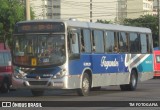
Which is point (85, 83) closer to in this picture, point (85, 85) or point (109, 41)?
point (85, 85)

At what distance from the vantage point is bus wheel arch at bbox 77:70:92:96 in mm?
22239

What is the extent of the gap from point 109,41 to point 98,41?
1.08m

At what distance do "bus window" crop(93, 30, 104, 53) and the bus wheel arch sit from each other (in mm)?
1207

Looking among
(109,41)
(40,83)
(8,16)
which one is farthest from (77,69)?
(8,16)

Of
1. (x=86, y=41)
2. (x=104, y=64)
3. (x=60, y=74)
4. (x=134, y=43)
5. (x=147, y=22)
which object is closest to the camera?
(x=60, y=74)

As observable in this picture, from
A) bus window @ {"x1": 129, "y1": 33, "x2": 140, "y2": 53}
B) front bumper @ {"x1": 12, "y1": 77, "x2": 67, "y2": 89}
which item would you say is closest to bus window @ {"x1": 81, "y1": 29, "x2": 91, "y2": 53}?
front bumper @ {"x1": 12, "y1": 77, "x2": 67, "y2": 89}

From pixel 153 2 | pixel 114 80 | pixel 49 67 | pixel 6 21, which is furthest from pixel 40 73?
pixel 153 2

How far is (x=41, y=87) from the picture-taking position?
69.3 feet

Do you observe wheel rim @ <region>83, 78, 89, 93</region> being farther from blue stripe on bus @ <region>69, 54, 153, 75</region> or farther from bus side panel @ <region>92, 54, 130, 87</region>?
bus side panel @ <region>92, 54, 130, 87</region>

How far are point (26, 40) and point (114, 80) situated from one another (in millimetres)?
5342

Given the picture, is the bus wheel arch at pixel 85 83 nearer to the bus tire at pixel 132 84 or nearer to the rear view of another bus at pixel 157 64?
the bus tire at pixel 132 84

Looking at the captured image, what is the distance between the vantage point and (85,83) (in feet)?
73.7

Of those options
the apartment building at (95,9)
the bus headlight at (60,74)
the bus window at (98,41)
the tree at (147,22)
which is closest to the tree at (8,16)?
the tree at (147,22)

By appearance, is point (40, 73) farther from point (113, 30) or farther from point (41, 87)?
point (113, 30)
